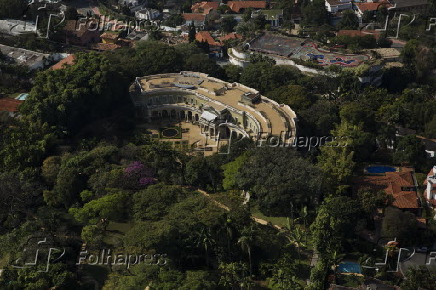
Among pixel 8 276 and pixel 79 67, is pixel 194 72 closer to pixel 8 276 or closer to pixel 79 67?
pixel 79 67

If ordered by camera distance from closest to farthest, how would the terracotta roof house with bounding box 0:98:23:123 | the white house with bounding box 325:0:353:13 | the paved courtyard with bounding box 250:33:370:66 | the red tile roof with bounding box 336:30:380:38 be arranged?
1. the terracotta roof house with bounding box 0:98:23:123
2. the paved courtyard with bounding box 250:33:370:66
3. the red tile roof with bounding box 336:30:380:38
4. the white house with bounding box 325:0:353:13

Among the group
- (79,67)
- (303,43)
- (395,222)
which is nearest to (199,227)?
(395,222)

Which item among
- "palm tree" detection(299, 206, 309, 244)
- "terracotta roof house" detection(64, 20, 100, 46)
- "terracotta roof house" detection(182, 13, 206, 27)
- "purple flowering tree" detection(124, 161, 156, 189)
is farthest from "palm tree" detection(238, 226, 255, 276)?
"terracotta roof house" detection(182, 13, 206, 27)

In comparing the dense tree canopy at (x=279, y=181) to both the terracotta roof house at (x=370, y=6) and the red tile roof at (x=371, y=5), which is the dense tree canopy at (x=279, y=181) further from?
the red tile roof at (x=371, y=5)

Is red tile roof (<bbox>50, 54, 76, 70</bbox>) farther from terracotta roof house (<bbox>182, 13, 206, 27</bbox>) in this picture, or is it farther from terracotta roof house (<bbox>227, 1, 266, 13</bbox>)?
terracotta roof house (<bbox>227, 1, 266, 13</bbox>)

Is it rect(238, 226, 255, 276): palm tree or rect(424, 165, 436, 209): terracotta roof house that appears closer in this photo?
rect(238, 226, 255, 276): palm tree

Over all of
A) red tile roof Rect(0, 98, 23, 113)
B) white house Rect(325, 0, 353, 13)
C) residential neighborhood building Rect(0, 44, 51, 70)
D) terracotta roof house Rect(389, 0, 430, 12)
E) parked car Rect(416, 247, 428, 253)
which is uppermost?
terracotta roof house Rect(389, 0, 430, 12)

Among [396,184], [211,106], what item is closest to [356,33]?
[211,106]

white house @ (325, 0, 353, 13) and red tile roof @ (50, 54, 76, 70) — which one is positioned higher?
white house @ (325, 0, 353, 13)
